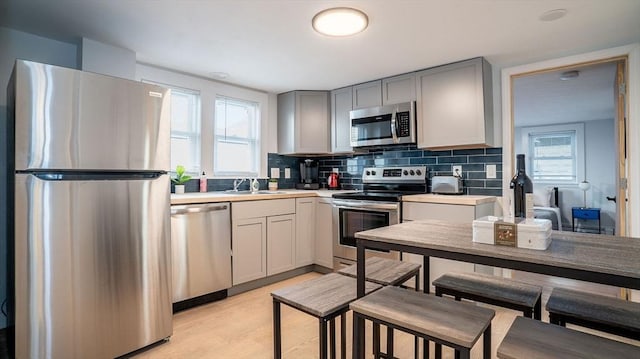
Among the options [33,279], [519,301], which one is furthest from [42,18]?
[519,301]

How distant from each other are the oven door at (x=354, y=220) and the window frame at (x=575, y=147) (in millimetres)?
5348

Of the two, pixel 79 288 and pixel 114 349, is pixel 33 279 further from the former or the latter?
pixel 114 349

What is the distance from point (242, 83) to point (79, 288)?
8.34 feet

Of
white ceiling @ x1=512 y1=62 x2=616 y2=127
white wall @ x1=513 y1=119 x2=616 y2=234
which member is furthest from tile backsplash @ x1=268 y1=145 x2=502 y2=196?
white wall @ x1=513 y1=119 x2=616 y2=234

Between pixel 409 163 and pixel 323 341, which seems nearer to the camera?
pixel 323 341

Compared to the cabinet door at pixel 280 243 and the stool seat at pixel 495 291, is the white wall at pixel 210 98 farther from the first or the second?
the stool seat at pixel 495 291

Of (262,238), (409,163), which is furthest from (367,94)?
(262,238)

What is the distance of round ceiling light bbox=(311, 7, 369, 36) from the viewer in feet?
6.66

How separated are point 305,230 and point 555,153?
5.90m

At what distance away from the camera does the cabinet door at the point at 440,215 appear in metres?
2.71

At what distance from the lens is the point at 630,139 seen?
8.41 feet

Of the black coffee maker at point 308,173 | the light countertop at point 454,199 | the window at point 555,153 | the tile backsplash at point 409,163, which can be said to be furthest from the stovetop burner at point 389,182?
the window at point 555,153

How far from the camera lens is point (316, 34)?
2363 millimetres

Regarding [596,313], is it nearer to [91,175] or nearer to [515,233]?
[515,233]
